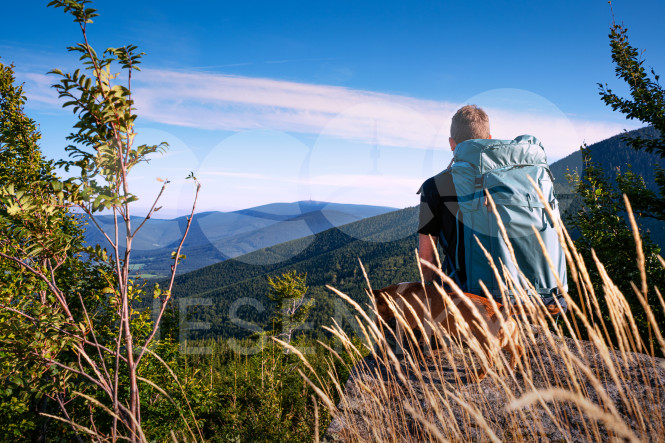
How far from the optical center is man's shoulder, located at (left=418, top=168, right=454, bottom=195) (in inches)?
102

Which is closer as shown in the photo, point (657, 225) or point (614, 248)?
point (614, 248)

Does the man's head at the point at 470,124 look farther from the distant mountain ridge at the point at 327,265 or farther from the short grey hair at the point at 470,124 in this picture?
the distant mountain ridge at the point at 327,265

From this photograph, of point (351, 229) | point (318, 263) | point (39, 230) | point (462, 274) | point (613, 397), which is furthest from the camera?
point (351, 229)

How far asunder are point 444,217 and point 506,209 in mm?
446

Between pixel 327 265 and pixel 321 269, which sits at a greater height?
pixel 327 265

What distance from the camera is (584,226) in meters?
6.50

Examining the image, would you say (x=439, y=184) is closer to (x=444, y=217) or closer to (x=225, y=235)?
(x=444, y=217)

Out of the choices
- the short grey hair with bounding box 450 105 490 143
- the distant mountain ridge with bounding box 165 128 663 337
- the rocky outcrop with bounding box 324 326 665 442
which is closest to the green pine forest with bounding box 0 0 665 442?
the rocky outcrop with bounding box 324 326 665 442

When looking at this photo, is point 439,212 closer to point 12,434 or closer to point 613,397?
point 613,397

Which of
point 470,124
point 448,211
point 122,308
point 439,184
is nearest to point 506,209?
point 448,211

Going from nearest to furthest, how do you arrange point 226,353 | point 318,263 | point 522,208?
point 522,208
point 226,353
point 318,263

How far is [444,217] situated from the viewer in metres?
2.61

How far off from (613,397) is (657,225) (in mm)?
71743

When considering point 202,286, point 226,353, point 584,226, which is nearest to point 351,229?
point 202,286
